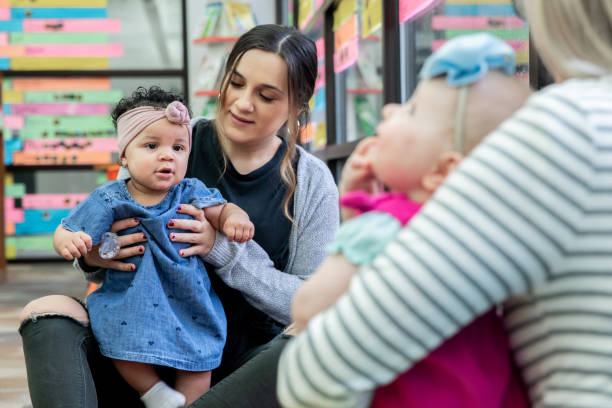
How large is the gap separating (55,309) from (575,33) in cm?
106

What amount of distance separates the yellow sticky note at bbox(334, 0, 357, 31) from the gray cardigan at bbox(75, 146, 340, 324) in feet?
A: 5.53

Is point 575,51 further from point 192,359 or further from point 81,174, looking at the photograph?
point 81,174

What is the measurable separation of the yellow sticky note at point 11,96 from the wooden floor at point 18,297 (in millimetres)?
1412

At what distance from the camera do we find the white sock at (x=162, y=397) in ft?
4.30

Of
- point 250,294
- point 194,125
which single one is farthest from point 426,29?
point 250,294

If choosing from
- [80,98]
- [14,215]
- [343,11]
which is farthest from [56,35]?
[343,11]

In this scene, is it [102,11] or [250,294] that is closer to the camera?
[250,294]

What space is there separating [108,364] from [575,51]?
1.09 meters

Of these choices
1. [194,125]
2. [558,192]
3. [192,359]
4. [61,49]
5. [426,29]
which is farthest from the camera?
[61,49]

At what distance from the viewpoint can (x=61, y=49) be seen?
5.95 meters

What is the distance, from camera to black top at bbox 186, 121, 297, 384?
1.54 meters

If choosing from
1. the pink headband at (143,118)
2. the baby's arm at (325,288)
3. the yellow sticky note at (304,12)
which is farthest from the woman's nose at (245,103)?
the yellow sticky note at (304,12)

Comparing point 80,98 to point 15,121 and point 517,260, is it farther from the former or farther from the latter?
point 517,260

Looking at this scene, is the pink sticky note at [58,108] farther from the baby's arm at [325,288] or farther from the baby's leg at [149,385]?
the baby's arm at [325,288]
